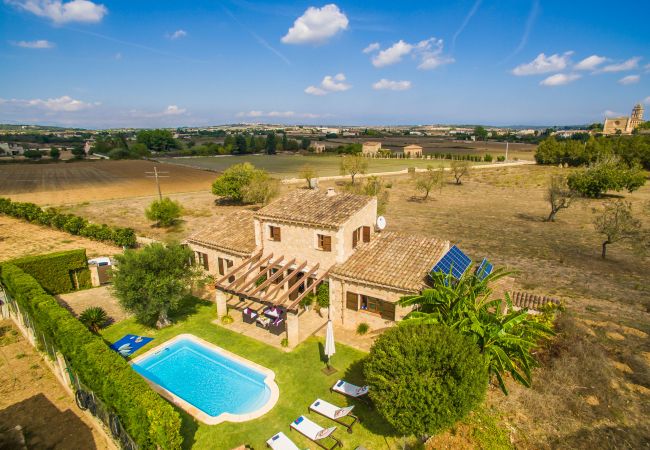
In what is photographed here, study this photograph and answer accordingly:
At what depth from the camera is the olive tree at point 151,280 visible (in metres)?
20.7

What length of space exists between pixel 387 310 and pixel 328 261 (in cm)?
496

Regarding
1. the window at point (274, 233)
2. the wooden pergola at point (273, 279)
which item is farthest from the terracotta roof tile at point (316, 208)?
the wooden pergola at point (273, 279)

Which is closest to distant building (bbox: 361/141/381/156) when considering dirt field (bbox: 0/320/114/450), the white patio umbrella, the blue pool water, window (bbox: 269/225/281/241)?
window (bbox: 269/225/281/241)

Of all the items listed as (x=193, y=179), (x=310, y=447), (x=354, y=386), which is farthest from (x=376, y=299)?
(x=193, y=179)

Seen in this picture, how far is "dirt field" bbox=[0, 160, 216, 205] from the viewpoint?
2906 inches

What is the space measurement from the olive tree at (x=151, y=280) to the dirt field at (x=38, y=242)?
18.3 metres

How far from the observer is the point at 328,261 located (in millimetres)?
22922

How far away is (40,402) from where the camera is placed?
16.4 metres

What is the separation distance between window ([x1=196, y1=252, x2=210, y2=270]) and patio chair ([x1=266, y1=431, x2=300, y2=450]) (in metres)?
18.2

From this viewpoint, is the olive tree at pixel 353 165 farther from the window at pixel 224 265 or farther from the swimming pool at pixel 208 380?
the swimming pool at pixel 208 380

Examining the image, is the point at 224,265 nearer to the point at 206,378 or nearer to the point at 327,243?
the point at 327,243

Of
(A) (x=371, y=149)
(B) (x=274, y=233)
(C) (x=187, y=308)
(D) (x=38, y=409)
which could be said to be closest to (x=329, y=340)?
(B) (x=274, y=233)

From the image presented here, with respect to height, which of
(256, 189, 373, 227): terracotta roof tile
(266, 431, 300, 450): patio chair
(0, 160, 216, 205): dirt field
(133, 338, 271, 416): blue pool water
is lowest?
(133, 338, 271, 416): blue pool water

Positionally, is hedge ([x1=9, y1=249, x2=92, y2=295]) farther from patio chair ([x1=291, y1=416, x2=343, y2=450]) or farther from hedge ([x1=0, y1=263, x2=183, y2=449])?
patio chair ([x1=291, y1=416, x2=343, y2=450])
